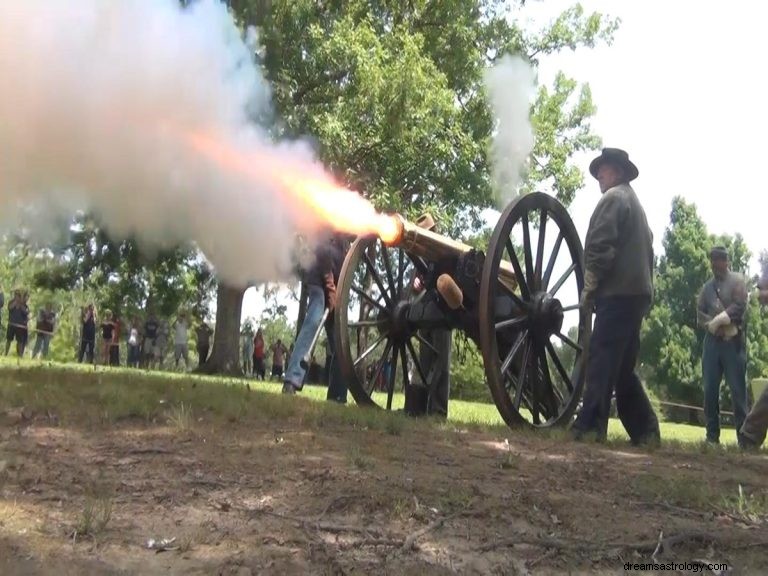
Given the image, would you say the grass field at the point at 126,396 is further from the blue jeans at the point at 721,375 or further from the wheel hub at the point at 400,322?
the blue jeans at the point at 721,375

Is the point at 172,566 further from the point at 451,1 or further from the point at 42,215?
the point at 451,1

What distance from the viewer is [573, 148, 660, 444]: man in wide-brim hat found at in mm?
5496

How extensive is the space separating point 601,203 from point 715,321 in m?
1.90

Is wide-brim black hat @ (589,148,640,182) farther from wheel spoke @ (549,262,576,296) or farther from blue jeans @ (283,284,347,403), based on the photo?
blue jeans @ (283,284,347,403)

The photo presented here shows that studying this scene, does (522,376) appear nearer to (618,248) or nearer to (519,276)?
(519,276)

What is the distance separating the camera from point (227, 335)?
57.9ft

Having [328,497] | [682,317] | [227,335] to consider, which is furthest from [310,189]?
[682,317]

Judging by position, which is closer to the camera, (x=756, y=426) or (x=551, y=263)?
(x=756, y=426)

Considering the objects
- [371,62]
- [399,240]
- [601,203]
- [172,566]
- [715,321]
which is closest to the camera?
[172,566]

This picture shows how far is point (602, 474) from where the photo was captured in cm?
403

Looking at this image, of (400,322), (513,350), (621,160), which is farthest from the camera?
(400,322)

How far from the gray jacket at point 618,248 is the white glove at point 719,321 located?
1.51 m

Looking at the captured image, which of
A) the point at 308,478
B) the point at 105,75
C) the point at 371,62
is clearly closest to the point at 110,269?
the point at 371,62

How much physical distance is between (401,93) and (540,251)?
8.34 meters
